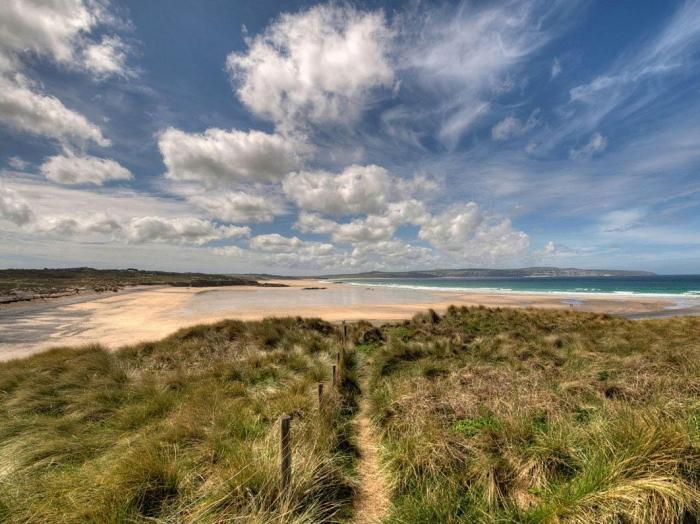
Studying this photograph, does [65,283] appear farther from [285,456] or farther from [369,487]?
[369,487]

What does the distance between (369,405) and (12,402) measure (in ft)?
27.6

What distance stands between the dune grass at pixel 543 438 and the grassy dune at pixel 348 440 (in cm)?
3

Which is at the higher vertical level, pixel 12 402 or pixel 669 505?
pixel 669 505

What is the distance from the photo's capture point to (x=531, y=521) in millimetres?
3748

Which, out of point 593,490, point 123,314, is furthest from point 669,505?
point 123,314

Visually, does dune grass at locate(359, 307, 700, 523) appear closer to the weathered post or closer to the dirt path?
the dirt path

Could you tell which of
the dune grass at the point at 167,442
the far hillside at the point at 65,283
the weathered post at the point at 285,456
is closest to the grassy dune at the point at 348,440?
the dune grass at the point at 167,442

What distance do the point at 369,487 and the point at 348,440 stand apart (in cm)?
130

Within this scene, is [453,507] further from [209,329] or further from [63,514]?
[209,329]

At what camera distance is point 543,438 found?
518 centimetres

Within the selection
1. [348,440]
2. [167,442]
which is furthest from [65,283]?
[348,440]

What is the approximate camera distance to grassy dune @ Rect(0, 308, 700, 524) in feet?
12.7

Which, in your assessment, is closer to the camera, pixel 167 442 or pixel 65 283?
pixel 167 442

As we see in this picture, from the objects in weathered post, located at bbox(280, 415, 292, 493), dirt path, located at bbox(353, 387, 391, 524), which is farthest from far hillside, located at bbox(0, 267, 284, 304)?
weathered post, located at bbox(280, 415, 292, 493)
